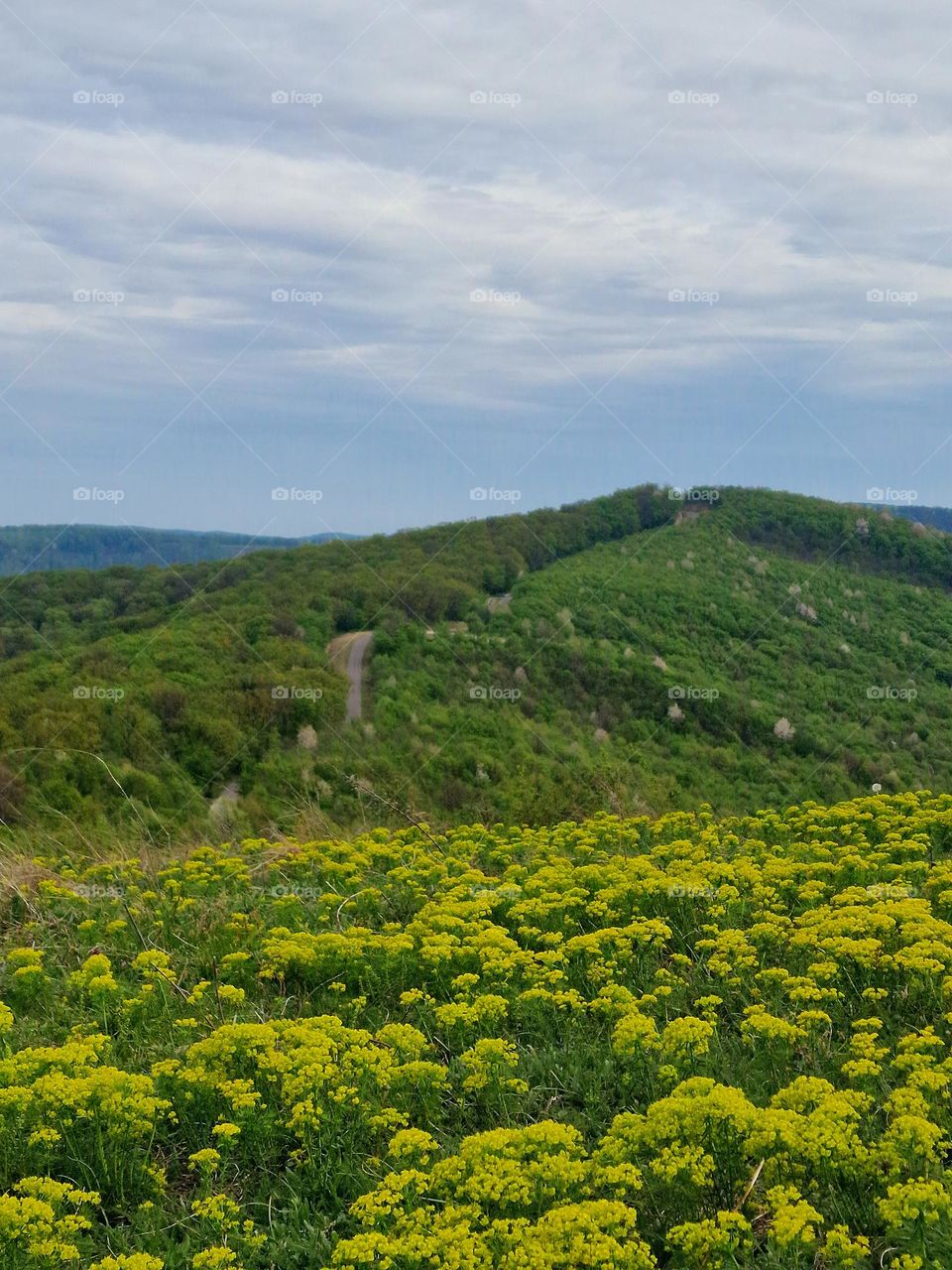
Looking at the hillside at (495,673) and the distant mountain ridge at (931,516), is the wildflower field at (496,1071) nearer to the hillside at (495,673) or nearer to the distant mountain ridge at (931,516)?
the hillside at (495,673)

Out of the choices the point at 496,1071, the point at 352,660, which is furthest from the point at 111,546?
the point at 496,1071

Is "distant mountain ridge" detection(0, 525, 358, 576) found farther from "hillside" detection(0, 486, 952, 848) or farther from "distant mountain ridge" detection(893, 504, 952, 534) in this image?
"distant mountain ridge" detection(893, 504, 952, 534)

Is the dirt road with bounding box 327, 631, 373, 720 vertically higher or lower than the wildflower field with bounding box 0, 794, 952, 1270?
higher

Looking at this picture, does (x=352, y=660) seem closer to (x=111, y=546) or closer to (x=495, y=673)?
(x=495, y=673)

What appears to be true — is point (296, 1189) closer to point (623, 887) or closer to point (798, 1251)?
point (798, 1251)

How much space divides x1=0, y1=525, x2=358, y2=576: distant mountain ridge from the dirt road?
1716 cm

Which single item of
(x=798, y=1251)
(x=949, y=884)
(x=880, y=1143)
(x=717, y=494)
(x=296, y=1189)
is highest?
(x=717, y=494)

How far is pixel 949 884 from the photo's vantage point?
5.76m

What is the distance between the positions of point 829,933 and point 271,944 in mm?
2805

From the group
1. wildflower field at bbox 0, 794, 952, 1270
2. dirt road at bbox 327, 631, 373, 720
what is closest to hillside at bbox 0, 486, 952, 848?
dirt road at bbox 327, 631, 373, 720

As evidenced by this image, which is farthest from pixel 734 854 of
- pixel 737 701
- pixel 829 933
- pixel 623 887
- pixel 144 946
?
pixel 737 701

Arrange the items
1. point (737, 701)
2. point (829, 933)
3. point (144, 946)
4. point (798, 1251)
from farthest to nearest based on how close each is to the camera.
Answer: point (737, 701) < point (144, 946) < point (829, 933) < point (798, 1251)

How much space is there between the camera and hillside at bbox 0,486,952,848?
30.2 m

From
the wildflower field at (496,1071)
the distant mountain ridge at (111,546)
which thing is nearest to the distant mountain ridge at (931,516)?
the distant mountain ridge at (111,546)
